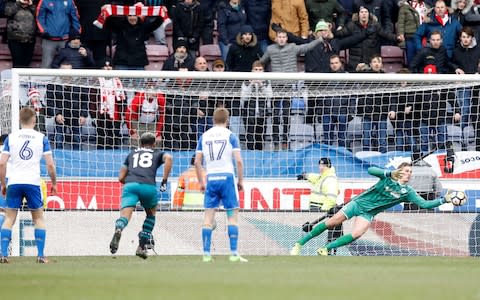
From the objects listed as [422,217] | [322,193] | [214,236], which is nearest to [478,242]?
[422,217]

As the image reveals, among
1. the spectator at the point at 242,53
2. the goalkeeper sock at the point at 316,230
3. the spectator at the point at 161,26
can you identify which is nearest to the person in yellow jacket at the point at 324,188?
the goalkeeper sock at the point at 316,230

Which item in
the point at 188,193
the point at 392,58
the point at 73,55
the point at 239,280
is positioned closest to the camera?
the point at 239,280

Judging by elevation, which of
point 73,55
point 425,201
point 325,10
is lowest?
point 425,201

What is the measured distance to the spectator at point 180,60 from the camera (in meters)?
23.5

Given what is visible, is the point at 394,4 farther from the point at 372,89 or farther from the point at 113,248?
the point at 113,248

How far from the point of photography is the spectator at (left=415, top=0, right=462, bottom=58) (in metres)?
25.1

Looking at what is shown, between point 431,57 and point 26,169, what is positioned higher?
point 431,57

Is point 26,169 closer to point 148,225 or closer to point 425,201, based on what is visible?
point 148,225

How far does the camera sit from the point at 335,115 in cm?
2205

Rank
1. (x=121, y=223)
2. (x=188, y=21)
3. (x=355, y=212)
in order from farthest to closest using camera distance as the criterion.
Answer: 1. (x=188, y=21)
2. (x=355, y=212)
3. (x=121, y=223)

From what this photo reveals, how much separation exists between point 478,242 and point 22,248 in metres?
7.65

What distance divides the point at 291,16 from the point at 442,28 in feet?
9.85

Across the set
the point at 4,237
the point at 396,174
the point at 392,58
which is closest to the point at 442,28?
the point at 392,58

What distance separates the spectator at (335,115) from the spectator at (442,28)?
338 centimetres
